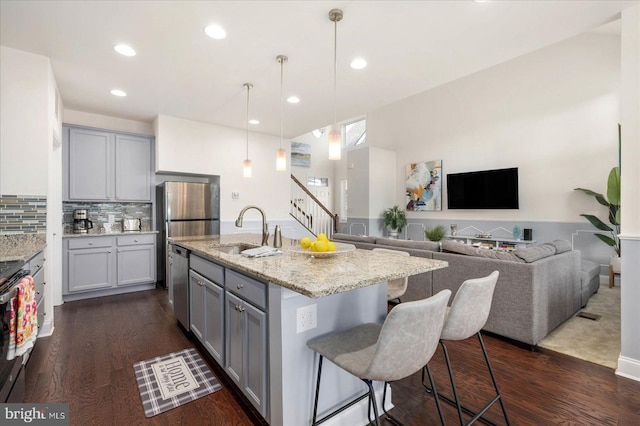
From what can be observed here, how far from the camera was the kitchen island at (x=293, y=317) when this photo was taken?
1.45 meters

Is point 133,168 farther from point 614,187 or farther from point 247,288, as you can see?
point 614,187

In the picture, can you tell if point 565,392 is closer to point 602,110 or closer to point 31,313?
point 31,313

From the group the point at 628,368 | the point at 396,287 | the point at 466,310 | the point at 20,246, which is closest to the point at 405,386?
the point at 396,287

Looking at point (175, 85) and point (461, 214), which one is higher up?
point (175, 85)

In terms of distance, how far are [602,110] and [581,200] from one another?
1.41 meters

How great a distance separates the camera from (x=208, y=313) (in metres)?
2.32

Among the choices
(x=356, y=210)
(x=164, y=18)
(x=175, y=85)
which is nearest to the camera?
(x=164, y=18)

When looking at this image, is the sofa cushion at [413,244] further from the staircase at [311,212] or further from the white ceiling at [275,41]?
the staircase at [311,212]

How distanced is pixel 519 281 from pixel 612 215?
328 centimetres

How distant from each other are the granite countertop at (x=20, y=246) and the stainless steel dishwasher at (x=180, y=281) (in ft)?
3.39

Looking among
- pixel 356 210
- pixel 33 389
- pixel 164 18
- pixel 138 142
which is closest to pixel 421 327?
pixel 33 389

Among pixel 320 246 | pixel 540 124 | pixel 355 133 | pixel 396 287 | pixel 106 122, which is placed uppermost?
pixel 355 133

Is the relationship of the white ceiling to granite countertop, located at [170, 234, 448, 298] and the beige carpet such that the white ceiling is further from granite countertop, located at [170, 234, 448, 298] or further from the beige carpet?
the beige carpet

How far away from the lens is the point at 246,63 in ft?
10.1
